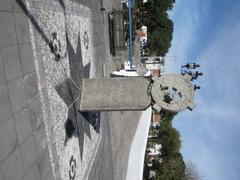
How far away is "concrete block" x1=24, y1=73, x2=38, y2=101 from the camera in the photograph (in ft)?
17.0

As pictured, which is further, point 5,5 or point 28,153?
point 28,153

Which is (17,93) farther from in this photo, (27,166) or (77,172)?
(77,172)

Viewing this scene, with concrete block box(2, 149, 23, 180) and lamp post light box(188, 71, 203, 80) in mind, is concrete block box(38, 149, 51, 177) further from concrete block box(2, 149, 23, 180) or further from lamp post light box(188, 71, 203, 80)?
lamp post light box(188, 71, 203, 80)

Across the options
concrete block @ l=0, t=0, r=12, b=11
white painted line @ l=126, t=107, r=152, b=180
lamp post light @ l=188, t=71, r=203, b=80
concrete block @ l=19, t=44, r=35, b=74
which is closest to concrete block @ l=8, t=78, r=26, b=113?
concrete block @ l=19, t=44, r=35, b=74

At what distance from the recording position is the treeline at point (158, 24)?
114 feet

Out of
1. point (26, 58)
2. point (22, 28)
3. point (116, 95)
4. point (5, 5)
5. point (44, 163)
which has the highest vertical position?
point (5, 5)

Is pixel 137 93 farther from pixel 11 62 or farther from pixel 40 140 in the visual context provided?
pixel 11 62

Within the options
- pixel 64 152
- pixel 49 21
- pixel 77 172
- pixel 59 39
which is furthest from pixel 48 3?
pixel 77 172

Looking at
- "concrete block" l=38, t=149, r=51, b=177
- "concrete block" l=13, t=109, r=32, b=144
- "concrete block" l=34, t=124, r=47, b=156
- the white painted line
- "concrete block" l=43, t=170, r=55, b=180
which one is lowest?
the white painted line

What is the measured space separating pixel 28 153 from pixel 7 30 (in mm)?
1707

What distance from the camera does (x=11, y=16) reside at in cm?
474

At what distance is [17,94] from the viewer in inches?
189

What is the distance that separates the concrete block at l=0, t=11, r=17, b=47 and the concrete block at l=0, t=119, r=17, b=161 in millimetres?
979

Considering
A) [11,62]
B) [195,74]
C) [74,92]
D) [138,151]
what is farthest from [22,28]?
[138,151]
